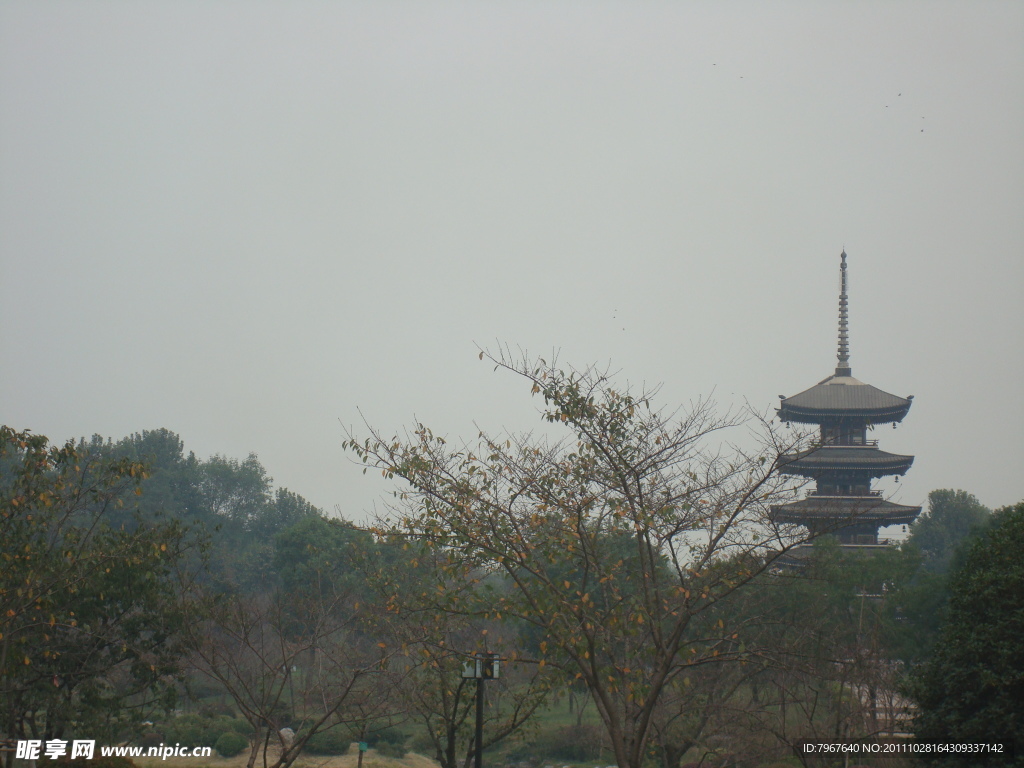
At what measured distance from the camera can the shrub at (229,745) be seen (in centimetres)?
2283

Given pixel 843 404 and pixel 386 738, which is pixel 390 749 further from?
pixel 843 404

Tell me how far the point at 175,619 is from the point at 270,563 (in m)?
35.8

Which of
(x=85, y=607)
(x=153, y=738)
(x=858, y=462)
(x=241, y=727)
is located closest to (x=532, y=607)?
(x=85, y=607)

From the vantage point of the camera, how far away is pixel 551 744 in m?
24.7

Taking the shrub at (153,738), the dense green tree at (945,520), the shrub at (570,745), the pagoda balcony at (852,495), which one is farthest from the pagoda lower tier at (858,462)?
Result: the shrub at (153,738)

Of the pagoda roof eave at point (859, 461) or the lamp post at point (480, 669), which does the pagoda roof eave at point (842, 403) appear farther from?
the lamp post at point (480, 669)

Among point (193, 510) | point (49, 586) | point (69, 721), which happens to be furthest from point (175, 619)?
point (193, 510)

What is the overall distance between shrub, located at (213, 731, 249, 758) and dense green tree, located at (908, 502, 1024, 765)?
17952mm

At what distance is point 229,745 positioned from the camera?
23.0 m

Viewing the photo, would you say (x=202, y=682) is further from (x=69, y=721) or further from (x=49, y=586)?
(x=49, y=586)

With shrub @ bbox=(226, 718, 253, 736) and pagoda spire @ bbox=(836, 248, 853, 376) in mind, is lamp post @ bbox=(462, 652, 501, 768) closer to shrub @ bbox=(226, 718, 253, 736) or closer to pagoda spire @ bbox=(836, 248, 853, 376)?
shrub @ bbox=(226, 718, 253, 736)

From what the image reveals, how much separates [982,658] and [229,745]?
19.2 m

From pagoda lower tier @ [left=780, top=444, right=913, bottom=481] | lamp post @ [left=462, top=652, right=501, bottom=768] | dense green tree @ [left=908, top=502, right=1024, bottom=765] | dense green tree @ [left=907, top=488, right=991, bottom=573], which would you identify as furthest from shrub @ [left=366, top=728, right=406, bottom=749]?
dense green tree @ [left=907, top=488, right=991, bottom=573]

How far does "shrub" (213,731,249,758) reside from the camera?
22.8 m
